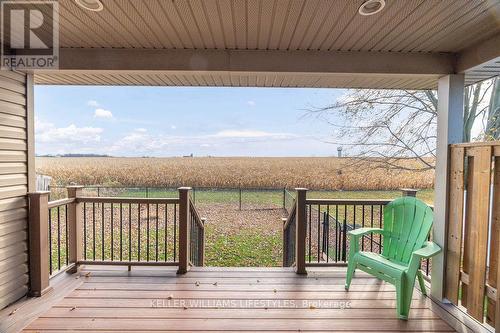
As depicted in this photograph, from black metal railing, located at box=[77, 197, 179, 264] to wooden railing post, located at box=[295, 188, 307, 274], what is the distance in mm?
1507

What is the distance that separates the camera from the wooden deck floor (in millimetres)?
2244

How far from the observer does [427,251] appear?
2486 mm

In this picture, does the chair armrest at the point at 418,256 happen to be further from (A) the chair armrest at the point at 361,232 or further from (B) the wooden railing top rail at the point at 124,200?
(B) the wooden railing top rail at the point at 124,200

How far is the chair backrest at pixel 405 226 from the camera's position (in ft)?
8.86

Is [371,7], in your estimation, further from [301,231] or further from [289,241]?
[289,241]

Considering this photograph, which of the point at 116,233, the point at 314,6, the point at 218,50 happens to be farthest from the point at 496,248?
the point at 116,233

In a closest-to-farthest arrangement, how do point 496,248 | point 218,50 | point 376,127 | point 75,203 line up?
point 496,248 < point 218,50 < point 75,203 < point 376,127

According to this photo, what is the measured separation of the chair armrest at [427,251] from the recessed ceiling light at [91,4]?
329 centimetres

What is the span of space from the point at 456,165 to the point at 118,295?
11.9ft

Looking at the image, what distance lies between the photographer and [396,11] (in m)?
1.89

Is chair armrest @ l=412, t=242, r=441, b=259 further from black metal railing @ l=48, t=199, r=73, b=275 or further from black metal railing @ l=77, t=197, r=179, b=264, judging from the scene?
black metal railing @ l=48, t=199, r=73, b=275

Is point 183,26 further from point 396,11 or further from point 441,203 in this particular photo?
point 441,203

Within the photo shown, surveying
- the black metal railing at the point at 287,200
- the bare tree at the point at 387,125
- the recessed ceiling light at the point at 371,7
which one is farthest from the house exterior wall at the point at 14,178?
the black metal railing at the point at 287,200

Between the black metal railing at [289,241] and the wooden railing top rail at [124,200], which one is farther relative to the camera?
the black metal railing at [289,241]
